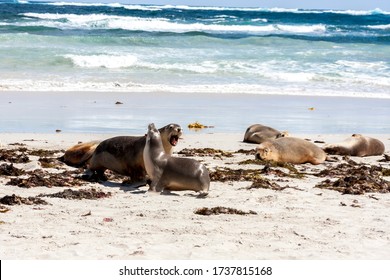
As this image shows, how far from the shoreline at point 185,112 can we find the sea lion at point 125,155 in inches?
148

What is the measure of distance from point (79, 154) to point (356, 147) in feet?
14.0

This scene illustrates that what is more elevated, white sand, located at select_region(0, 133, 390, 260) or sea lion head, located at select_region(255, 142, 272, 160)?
white sand, located at select_region(0, 133, 390, 260)

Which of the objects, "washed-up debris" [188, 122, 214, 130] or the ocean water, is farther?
the ocean water

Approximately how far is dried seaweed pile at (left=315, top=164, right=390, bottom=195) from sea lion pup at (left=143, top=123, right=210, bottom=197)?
1463mm

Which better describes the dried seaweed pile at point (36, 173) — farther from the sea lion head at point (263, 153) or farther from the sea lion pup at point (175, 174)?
the sea lion head at point (263, 153)

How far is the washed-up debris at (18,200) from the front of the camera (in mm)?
7105

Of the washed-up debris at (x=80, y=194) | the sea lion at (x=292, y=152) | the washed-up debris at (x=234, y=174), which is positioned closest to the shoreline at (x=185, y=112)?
the sea lion at (x=292, y=152)

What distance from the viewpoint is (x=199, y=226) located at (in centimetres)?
645

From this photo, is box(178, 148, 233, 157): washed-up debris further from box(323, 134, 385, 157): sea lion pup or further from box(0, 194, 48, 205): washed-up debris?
box(0, 194, 48, 205): washed-up debris

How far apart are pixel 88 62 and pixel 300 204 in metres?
18.2

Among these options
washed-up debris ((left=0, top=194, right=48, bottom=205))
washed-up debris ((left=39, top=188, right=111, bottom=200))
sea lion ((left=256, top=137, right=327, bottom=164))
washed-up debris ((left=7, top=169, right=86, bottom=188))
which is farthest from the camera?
sea lion ((left=256, top=137, right=327, bottom=164))

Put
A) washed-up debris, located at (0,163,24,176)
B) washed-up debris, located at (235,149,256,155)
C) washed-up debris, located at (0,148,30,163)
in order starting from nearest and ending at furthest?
washed-up debris, located at (0,163,24,176) → washed-up debris, located at (0,148,30,163) → washed-up debris, located at (235,149,256,155)

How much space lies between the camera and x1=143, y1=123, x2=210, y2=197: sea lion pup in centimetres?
798

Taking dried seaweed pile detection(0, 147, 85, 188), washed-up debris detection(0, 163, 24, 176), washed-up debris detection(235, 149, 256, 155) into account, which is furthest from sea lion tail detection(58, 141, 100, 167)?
washed-up debris detection(235, 149, 256, 155)
